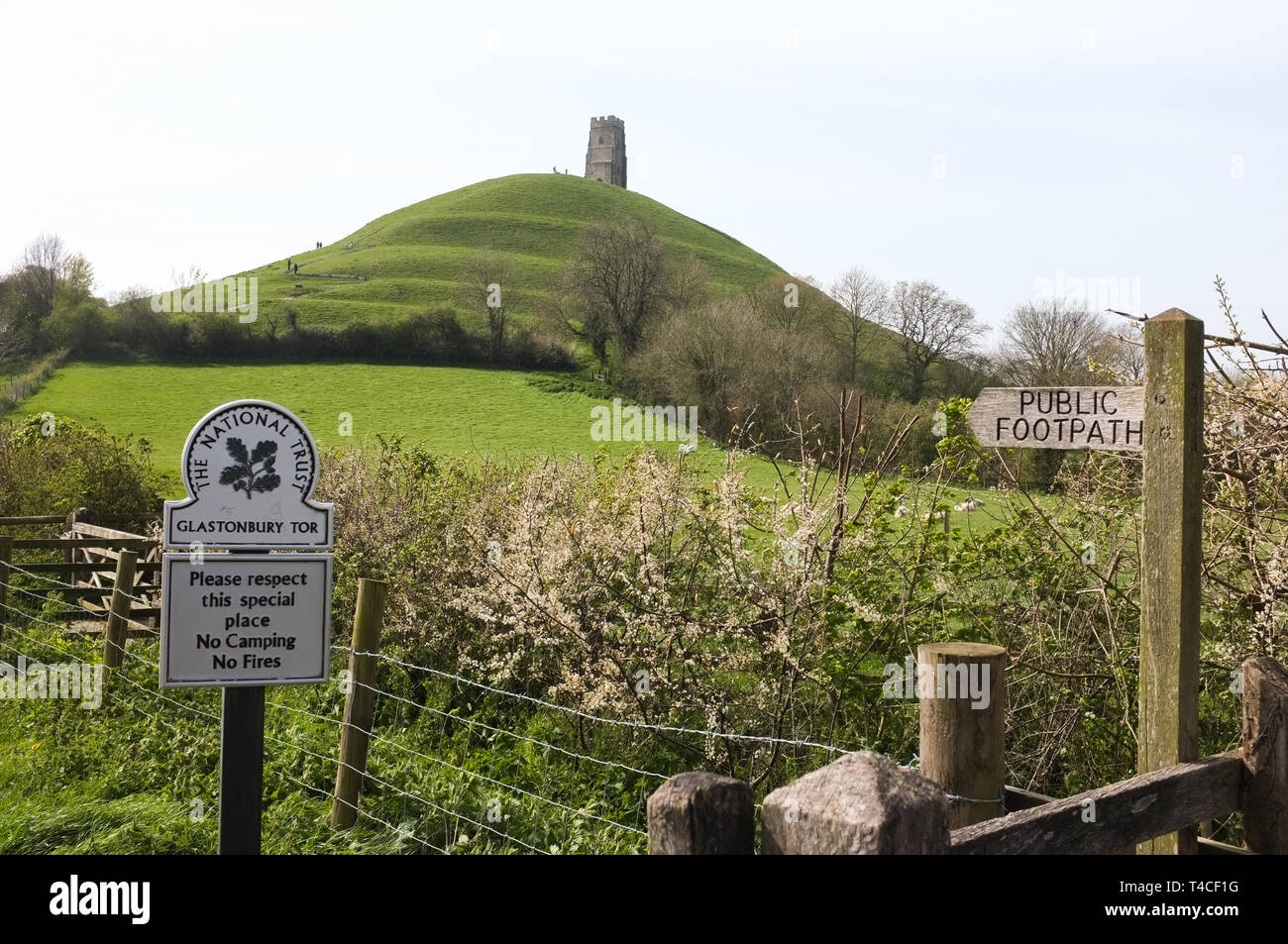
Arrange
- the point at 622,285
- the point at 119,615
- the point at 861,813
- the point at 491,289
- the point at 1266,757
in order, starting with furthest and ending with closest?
the point at 491,289 < the point at 622,285 < the point at 119,615 < the point at 1266,757 < the point at 861,813

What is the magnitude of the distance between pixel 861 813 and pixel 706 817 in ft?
1.07

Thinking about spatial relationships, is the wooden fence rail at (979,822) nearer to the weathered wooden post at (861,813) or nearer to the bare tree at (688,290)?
the weathered wooden post at (861,813)

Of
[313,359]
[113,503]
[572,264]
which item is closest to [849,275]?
[572,264]

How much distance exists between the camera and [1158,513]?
3.46 m

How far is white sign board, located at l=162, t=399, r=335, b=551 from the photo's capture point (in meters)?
3.85

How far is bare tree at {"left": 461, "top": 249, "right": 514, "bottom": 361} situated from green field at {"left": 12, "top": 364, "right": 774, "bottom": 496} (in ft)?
11.3

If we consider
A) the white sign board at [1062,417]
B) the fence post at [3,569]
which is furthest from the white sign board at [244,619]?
the fence post at [3,569]

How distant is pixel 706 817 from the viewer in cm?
201

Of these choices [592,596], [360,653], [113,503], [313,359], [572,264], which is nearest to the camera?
[360,653]

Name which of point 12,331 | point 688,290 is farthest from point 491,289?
point 12,331

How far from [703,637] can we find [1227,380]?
10.0 feet

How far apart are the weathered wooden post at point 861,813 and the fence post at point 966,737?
90 centimetres

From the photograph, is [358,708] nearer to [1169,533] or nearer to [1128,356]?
[1169,533]
